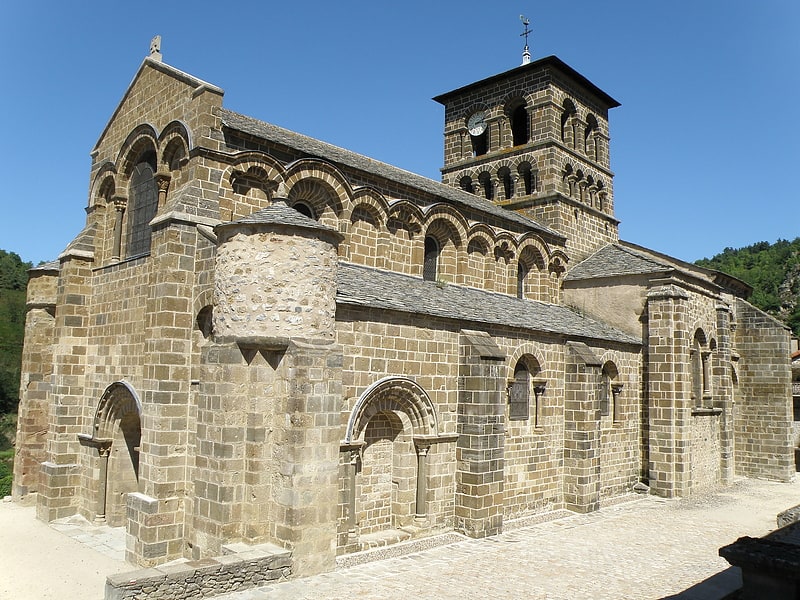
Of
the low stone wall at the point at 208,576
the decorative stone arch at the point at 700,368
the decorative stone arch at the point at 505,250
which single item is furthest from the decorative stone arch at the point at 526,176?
the low stone wall at the point at 208,576

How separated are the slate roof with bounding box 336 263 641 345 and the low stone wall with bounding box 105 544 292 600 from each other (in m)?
4.36

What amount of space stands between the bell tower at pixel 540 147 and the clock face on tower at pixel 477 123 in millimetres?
40

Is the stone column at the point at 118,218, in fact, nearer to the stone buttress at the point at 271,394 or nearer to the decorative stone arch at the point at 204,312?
the decorative stone arch at the point at 204,312

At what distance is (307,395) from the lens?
10.2 metres

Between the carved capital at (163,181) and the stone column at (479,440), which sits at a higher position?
the carved capital at (163,181)

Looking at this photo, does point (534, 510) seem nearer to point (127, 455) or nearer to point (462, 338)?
point (462, 338)

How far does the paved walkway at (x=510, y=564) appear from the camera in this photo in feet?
32.2

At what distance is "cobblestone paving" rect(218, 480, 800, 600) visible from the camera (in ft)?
31.9

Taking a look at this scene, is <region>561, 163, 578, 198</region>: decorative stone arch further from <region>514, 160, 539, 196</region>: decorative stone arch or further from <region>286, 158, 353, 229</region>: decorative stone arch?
<region>286, 158, 353, 229</region>: decorative stone arch

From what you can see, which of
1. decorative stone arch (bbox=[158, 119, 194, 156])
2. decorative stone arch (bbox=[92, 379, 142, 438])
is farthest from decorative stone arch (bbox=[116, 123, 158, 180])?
decorative stone arch (bbox=[92, 379, 142, 438])

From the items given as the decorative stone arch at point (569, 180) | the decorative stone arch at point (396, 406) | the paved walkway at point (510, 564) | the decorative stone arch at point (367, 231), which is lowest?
the paved walkway at point (510, 564)

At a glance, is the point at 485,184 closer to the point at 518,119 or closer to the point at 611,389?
the point at 518,119

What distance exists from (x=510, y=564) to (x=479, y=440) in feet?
8.58

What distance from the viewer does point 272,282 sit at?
1047cm
